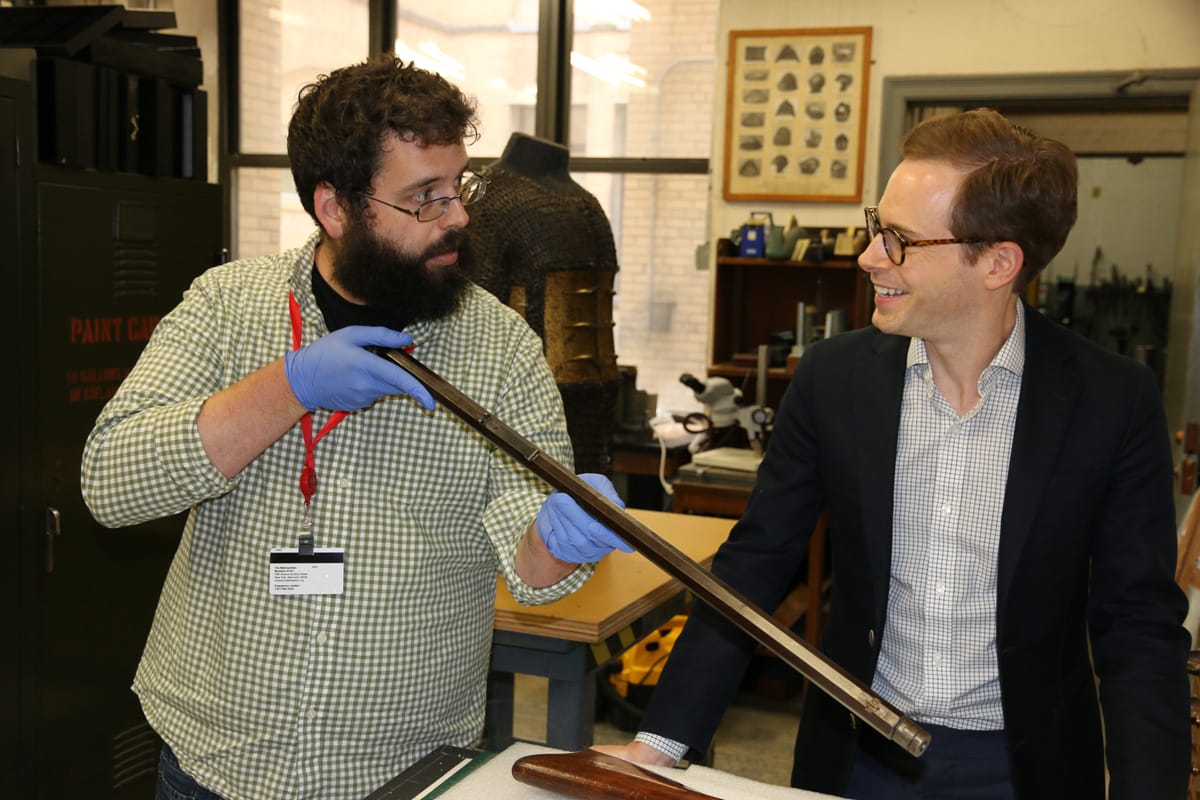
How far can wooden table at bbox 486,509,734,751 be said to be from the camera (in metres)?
2.41

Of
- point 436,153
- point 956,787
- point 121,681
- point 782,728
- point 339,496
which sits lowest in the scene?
point 782,728

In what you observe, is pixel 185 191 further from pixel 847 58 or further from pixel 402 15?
pixel 402 15

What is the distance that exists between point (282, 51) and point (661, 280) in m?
2.92

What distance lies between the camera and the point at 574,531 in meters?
1.47

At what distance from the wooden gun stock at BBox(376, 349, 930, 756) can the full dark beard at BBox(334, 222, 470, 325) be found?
0.24m

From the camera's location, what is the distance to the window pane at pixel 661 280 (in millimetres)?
6453

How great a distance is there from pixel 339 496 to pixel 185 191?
80.3 inches

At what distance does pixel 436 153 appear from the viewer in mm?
1685

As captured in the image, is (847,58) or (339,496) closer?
(339,496)

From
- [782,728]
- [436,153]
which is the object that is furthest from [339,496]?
[782,728]

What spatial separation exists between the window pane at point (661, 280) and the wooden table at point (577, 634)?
12.3 ft

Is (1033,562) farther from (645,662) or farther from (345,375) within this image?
(645,662)

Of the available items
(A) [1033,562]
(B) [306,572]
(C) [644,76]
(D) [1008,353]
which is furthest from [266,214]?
(A) [1033,562]

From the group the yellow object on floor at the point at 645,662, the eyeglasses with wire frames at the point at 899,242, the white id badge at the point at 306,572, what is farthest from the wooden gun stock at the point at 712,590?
the yellow object on floor at the point at 645,662
